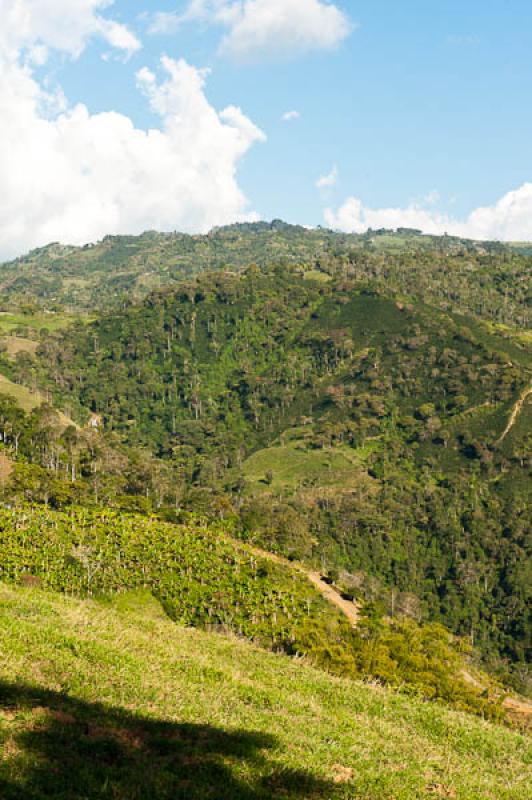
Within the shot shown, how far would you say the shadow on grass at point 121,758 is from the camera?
8.35 meters

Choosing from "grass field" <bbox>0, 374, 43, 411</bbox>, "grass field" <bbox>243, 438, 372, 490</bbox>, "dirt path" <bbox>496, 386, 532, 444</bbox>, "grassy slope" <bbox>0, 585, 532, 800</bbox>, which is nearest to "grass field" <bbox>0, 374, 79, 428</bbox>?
"grass field" <bbox>0, 374, 43, 411</bbox>

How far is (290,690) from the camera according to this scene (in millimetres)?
14820

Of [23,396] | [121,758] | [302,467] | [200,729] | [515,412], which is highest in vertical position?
[23,396]

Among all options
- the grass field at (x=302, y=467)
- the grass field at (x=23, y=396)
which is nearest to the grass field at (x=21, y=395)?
the grass field at (x=23, y=396)

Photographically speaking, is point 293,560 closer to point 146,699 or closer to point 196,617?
point 196,617

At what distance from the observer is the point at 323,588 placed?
287ft

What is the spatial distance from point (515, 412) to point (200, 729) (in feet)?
619

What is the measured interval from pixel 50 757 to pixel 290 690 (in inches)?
279

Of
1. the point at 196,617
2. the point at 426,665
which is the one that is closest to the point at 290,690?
the point at 426,665

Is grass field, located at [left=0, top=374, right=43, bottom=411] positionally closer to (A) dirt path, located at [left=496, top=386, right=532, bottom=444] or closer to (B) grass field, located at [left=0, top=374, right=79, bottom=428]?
(B) grass field, located at [left=0, top=374, right=79, bottom=428]

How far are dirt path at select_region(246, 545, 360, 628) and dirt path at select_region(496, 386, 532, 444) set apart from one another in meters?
100

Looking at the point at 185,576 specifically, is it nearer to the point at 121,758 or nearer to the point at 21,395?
the point at 121,758

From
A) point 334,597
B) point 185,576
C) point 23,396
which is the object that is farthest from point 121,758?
point 23,396

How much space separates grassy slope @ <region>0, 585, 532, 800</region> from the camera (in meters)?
8.92
